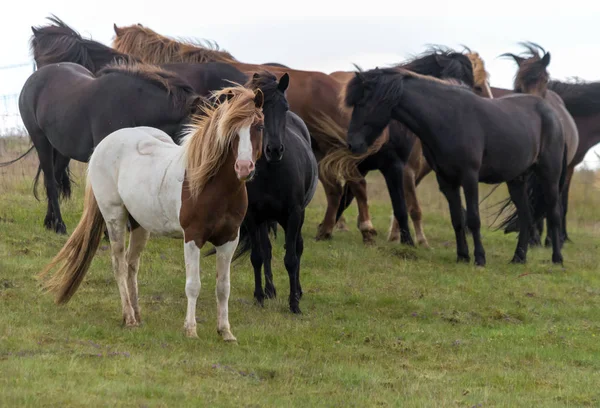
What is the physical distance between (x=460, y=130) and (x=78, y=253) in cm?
547

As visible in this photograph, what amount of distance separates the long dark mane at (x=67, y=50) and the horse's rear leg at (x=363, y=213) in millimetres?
3606

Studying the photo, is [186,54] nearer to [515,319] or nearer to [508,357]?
[515,319]

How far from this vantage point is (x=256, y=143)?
6.24 m

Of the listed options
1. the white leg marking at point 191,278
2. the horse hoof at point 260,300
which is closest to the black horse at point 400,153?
the horse hoof at point 260,300

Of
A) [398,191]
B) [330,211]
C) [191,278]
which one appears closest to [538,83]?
[398,191]

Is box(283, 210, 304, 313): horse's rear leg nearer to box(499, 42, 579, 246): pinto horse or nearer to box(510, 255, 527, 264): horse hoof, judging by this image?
box(510, 255, 527, 264): horse hoof

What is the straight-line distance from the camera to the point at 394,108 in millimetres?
11094

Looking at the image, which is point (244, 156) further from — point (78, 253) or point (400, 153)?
point (400, 153)

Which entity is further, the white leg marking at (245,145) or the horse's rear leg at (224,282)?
the horse's rear leg at (224,282)

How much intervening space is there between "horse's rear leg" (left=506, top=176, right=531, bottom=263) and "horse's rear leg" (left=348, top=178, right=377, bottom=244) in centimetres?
188

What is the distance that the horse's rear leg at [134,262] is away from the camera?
7.21 metres

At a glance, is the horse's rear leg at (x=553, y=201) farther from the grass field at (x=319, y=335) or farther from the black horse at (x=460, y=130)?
the grass field at (x=319, y=335)

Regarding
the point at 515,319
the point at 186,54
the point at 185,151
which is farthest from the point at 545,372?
the point at 186,54

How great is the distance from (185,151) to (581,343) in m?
3.67
